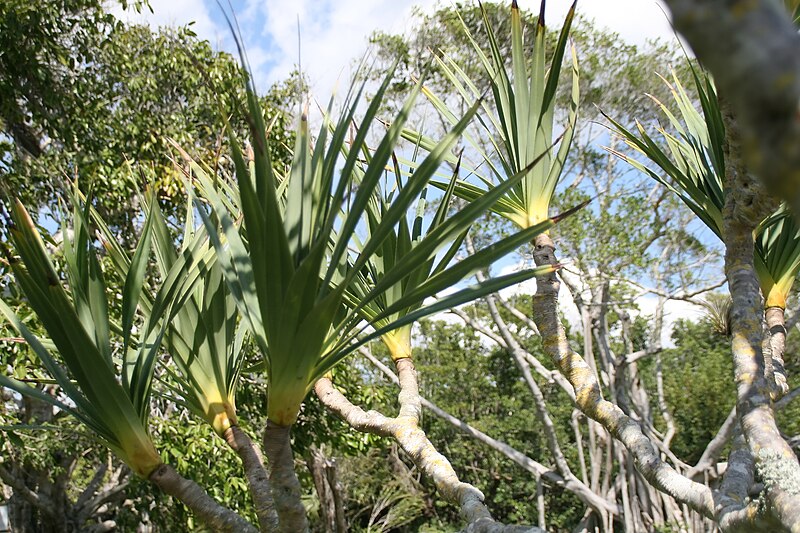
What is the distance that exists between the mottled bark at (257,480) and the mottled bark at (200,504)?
0.15 ft

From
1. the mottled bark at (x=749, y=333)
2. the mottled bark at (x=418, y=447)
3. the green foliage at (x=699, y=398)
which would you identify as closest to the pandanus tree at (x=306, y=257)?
the mottled bark at (x=418, y=447)

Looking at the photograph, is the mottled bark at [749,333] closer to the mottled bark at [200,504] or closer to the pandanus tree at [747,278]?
the pandanus tree at [747,278]

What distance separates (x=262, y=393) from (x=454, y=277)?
4.40m

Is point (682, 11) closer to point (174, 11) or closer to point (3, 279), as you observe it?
point (3, 279)

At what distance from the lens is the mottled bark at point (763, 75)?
30 cm

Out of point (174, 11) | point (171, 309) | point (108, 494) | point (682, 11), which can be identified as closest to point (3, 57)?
point (174, 11)

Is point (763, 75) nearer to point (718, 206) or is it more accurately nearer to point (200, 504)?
point (200, 504)

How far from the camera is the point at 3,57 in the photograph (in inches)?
216

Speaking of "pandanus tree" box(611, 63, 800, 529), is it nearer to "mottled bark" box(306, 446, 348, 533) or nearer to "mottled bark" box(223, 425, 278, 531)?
"mottled bark" box(223, 425, 278, 531)

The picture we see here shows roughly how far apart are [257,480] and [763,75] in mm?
1359

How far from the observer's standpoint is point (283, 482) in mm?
1248

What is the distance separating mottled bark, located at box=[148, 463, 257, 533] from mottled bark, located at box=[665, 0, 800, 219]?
1.26 meters

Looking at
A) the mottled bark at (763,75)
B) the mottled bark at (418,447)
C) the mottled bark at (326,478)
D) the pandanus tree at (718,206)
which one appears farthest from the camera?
the mottled bark at (326,478)

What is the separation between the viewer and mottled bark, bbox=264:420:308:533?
1.24m
